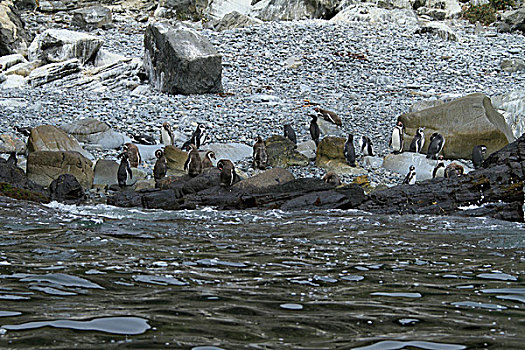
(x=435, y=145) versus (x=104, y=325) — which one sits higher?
(x=435, y=145)

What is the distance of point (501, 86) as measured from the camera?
64.0ft

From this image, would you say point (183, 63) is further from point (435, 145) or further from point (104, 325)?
point (104, 325)

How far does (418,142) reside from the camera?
1409 centimetres

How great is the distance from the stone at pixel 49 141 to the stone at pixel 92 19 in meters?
15.7

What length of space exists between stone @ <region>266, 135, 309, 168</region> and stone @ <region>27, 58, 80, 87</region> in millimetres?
9718

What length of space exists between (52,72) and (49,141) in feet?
26.8

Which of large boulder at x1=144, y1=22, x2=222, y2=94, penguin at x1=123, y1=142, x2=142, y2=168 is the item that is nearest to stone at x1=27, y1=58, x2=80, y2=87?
large boulder at x1=144, y1=22, x2=222, y2=94

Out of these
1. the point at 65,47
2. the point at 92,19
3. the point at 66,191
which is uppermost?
the point at 92,19

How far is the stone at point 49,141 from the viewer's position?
12.4 meters

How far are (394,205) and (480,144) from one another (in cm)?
658

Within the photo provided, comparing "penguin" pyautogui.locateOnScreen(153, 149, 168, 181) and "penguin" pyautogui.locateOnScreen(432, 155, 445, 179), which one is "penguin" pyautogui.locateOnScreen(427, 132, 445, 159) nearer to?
"penguin" pyautogui.locateOnScreen(432, 155, 445, 179)

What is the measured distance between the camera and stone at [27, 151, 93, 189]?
11281mm

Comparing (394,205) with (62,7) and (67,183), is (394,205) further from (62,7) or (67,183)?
(62,7)

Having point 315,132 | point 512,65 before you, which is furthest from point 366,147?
point 512,65
